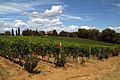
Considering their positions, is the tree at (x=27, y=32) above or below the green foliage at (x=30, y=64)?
above

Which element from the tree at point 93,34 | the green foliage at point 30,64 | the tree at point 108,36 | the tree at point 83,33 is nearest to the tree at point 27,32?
the tree at point 83,33

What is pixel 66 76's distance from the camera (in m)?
20.3

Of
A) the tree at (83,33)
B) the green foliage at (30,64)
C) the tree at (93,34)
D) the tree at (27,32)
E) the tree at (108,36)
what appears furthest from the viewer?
the tree at (83,33)

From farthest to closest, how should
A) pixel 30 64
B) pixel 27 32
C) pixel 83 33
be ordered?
pixel 83 33 < pixel 27 32 < pixel 30 64

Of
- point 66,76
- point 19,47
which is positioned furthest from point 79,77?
point 19,47

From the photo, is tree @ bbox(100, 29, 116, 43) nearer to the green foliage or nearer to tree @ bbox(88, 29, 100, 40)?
tree @ bbox(88, 29, 100, 40)

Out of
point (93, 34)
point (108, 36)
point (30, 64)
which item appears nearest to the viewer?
point (30, 64)

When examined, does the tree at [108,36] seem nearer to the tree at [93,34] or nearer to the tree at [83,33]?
the tree at [93,34]

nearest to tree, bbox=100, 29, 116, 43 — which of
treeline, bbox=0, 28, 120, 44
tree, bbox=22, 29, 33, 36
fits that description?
treeline, bbox=0, 28, 120, 44

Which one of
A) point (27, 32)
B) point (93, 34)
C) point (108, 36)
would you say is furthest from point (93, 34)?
point (27, 32)

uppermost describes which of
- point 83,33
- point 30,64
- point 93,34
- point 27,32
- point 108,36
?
point 27,32

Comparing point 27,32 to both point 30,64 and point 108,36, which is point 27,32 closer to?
point 108,36

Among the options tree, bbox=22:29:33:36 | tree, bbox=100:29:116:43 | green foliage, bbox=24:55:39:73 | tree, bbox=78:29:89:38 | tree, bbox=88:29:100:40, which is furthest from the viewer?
tree, bbox=78:29:89:38

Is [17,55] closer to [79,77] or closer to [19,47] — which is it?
[19,47]
